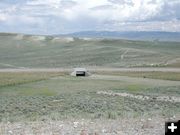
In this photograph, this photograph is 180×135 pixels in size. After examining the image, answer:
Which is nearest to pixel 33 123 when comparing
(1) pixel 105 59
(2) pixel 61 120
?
(2) pixel 61 120

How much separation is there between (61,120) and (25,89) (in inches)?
1187

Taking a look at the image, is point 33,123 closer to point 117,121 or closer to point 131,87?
point 117,121

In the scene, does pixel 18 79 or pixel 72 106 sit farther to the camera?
pixel 18 79

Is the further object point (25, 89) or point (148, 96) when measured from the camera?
point (25, 89)

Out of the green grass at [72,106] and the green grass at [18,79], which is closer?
the green grass at [72,106]

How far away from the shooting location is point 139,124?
1886 centimetres

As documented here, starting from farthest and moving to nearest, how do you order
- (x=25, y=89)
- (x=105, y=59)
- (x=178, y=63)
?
(x=105, y=59)
(x=178, y=63)
(x=25, y=89)

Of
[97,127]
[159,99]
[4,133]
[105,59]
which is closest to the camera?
[4,133]

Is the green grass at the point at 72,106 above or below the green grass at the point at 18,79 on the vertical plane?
above

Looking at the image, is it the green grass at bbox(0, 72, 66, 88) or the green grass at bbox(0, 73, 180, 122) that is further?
the green grass at bbox(0, 72, 66, 88)

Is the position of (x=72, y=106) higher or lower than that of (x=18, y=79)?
higher

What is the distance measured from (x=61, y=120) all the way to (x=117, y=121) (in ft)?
8.79

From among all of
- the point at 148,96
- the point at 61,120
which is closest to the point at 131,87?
the point at 148,96

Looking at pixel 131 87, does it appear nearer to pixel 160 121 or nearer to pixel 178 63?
pixel 160 121
